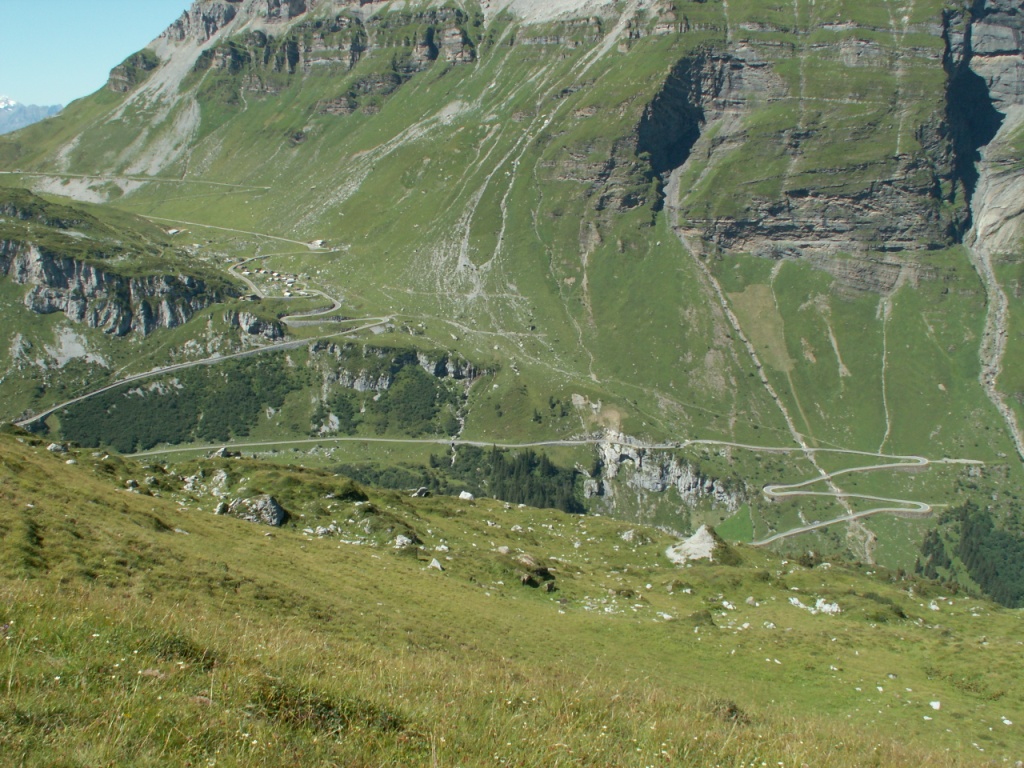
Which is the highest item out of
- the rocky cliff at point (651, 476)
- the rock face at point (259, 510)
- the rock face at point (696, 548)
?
the rock face at point (259, 510)

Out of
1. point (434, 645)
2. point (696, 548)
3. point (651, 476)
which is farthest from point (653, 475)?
point (434, 645)

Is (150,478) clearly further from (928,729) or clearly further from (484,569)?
(928,729)

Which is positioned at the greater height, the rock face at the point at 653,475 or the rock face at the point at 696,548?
the rock face at the point at 696,548

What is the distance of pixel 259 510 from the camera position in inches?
2051

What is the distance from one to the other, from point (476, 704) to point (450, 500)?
70.0 metres

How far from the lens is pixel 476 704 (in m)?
11.5

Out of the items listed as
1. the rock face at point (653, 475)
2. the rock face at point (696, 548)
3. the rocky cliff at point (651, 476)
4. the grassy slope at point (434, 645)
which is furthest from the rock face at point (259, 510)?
the rock face at point (653, 475)

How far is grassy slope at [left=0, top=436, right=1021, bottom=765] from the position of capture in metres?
9.02

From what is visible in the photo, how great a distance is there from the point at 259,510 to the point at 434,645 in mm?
28349

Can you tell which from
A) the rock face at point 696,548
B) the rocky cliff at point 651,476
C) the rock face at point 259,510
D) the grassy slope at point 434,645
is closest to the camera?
the grassy slope at point 434,645

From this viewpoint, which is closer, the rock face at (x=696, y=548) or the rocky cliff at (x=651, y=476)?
the rock face at (x=696, y=548)

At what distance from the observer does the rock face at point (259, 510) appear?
51688 millimetres

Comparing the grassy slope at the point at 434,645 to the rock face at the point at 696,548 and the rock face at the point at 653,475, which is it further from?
the rock face at the point at 653,475

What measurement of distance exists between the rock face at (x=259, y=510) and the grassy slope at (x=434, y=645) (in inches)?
62.8
